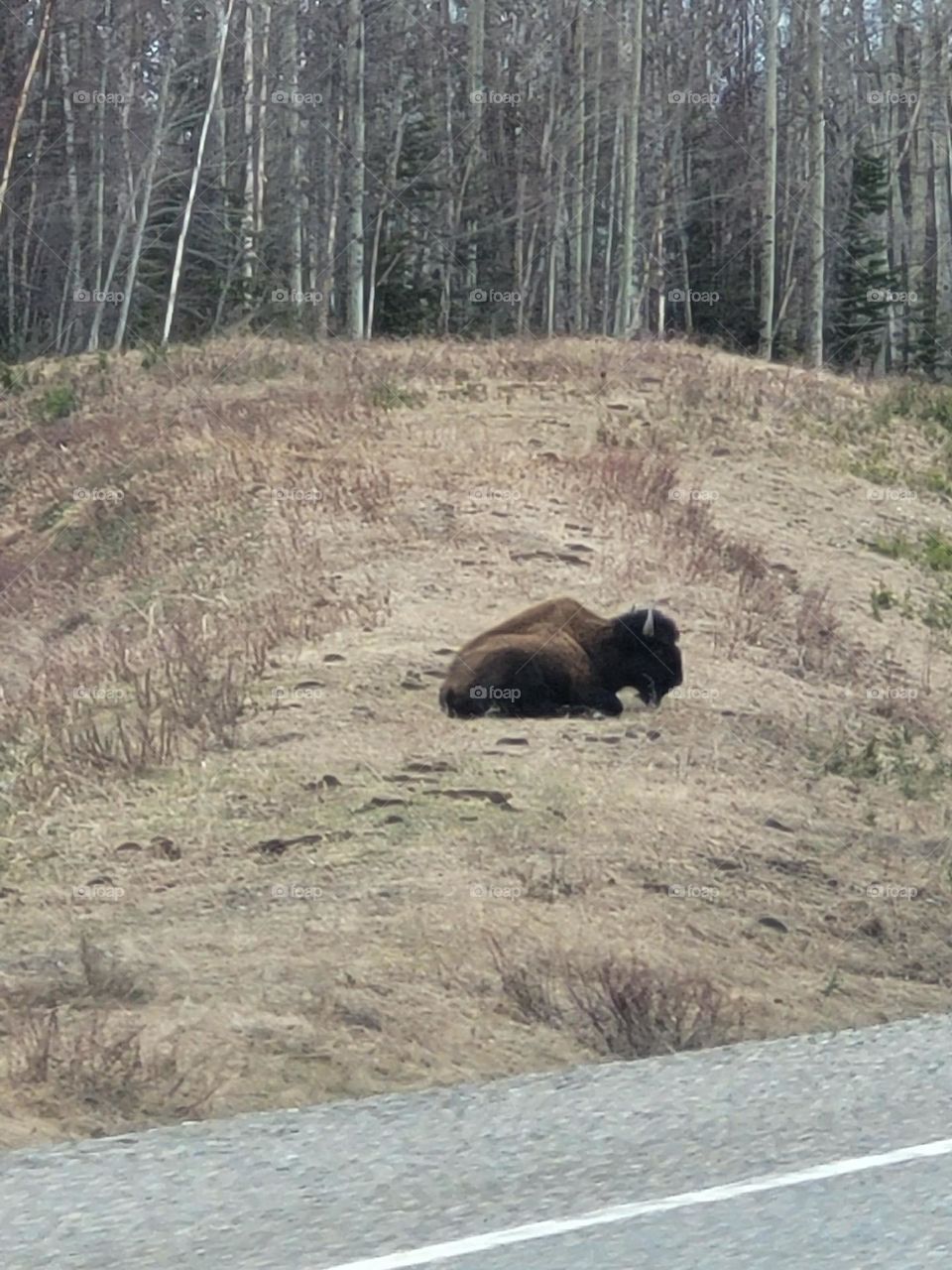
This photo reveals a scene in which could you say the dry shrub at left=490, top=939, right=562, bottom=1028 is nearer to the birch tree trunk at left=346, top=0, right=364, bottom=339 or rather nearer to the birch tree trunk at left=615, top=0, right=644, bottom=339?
the birch tree trunk at left=346, top=0, right=364, bottom=339

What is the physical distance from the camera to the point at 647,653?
14781mm

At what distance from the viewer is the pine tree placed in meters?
45.3

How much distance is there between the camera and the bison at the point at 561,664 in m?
14.3

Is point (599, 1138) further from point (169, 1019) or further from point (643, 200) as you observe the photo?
point (643, 200)

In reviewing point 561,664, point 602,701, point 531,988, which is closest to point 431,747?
point 561,664

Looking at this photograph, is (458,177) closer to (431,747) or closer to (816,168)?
(816,168)

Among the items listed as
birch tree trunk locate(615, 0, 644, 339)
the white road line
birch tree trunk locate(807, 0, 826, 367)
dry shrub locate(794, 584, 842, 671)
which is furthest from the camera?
birch tree trunk locate(615, 0, 644, 339)

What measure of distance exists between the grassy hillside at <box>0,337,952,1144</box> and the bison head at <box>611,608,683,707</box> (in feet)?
0.84

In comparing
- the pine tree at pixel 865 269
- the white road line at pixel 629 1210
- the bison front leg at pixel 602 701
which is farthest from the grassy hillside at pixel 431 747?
the pine tree at pixel 865 269

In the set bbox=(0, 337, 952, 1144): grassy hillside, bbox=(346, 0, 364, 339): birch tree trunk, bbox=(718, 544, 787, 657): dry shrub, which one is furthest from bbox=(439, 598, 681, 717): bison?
bbox=(346, 0, 364, 339): birch tree trunk

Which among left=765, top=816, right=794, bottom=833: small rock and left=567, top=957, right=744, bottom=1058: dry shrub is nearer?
left=567, top=957, right=744, bottom=1058: dry shrub

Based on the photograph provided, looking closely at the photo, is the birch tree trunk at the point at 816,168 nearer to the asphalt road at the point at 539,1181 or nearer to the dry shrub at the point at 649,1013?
the dry shrub at the point at 649,1013

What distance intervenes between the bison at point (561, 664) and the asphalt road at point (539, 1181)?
6.10m

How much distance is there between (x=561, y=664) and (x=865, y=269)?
34.8 metres
